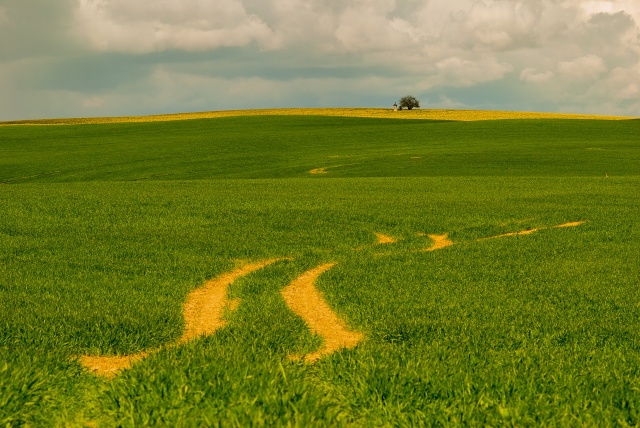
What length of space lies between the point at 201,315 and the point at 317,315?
175 centimetres

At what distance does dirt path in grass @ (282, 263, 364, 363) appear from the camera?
26.5ft

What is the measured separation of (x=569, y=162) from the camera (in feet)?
136

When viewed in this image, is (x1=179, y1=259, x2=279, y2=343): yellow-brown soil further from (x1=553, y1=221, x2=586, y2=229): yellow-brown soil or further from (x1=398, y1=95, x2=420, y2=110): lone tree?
(x1=398, y1=95, x2=420, y2=110): lone tree

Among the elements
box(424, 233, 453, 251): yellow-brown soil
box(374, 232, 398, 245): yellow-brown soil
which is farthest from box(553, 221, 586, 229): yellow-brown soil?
box(374, 232, 398, 245): yellow-brown soil

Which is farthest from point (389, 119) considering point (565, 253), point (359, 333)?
point (359, 333)

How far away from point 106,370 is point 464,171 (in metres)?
32.8

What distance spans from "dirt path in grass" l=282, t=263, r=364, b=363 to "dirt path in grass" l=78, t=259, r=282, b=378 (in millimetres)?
1017

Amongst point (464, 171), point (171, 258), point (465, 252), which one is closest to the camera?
point (171, 258)

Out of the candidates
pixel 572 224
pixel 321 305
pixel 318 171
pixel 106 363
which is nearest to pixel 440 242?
pixel 572 224

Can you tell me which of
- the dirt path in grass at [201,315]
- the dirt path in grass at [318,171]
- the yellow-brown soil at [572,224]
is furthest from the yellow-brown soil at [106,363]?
the dirt path in grass at [318,171]

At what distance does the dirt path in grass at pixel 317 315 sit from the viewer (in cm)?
808

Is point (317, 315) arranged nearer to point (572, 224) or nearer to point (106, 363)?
point (106, 363)

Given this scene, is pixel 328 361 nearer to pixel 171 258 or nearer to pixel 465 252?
pixel 171 258

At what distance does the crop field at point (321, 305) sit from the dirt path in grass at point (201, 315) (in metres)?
0.05
